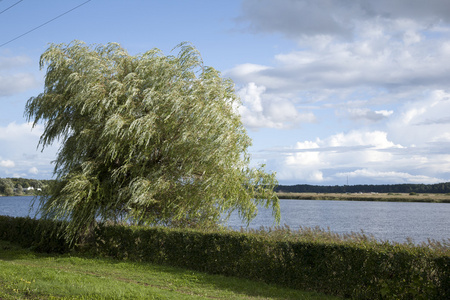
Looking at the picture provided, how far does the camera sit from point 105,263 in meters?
15.3

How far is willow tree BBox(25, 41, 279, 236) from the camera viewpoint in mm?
16688

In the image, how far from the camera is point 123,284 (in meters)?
11.4

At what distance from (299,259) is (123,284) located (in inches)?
190

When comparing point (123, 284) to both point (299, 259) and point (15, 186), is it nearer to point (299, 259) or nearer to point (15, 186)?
point (299, 259)

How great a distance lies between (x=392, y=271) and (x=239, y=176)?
28.4 ft

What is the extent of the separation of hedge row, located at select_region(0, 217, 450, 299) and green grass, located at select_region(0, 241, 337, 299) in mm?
489

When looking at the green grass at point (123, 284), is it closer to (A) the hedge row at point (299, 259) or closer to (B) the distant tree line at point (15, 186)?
(A) the hedge row at point (299, 259)

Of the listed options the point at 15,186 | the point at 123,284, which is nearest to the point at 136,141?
the point at 123,284

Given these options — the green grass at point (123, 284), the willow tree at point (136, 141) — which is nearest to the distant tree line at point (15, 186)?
the willow tree at point (136, 141)

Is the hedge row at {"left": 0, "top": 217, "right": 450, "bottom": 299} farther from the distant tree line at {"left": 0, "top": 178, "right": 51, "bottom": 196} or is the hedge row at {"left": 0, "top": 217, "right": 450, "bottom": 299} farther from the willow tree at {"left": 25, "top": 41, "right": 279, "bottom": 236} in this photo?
the distant tree line at {"left": 0, "top": 178, "right": 51, "bottom": 196}

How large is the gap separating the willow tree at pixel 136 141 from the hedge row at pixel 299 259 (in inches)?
64.7

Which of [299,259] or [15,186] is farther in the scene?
[15,186]

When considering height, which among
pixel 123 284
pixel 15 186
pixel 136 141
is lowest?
pixel 123 284

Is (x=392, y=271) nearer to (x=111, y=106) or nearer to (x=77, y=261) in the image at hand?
(x=77, y=261)
